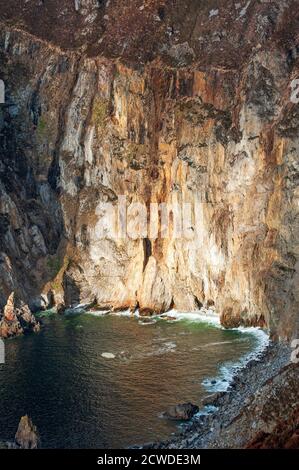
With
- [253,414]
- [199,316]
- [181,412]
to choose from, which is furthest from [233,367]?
[199,316]

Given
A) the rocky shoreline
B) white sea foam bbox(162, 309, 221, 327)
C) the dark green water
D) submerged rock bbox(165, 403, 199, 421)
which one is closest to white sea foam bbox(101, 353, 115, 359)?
the dark green water

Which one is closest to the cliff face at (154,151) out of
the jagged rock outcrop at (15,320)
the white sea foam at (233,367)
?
the white sea foam at (233,367)

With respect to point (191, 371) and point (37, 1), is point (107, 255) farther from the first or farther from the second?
point (37, 1)

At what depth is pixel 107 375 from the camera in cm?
7319

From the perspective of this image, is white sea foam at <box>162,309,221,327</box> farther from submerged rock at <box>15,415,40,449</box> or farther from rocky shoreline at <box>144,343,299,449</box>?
submerged rock at <box>15,415,40,449</box>

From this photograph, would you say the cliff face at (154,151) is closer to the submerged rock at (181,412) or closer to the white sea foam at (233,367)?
the white sea foam at (233,367)

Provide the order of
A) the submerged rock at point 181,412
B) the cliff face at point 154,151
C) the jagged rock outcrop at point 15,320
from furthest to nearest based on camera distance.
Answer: the jagged rock outcrop at point 15,320 → the cliff face at point 154,151 → the submerged rock at point 181,412

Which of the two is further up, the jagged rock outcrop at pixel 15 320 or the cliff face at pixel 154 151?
the cliff face at pixel 154 151

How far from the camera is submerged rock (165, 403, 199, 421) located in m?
61.4

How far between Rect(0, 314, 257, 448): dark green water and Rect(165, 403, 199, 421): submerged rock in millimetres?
893

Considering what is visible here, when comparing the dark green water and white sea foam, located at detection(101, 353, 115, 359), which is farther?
white sea foam, located at detection(101, 353, 115, 359)

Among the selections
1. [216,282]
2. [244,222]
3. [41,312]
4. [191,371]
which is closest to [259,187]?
[244,222]

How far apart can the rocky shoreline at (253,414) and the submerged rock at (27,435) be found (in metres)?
10.0

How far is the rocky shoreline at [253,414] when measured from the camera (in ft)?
149
